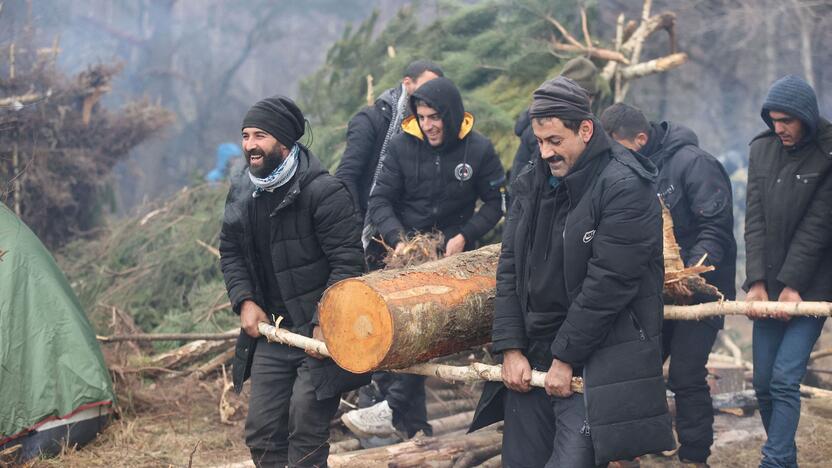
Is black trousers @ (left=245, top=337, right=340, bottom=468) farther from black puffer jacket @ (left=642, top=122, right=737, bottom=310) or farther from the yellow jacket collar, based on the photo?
black puffer jacket @ (left=642, top=122, right=737, bottom=310)

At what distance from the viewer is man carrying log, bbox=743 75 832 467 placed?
4754 mm

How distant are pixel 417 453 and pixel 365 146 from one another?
7.46 feet

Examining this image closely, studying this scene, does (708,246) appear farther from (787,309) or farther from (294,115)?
(294,115)

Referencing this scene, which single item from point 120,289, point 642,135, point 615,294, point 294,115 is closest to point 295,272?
point 294,115

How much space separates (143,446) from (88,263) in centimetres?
413

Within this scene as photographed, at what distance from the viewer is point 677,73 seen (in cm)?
1384

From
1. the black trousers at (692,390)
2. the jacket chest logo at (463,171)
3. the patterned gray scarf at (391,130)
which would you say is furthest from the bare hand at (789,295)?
the patterned gray scarf at (391,130)

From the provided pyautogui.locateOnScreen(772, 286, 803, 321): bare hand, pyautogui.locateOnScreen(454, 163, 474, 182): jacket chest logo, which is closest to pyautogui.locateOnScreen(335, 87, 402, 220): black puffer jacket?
pyautogui.locateOnScreen(454, 163, 474, 182): jacket chest logo

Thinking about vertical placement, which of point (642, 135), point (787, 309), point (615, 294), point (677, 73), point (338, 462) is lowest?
point (338, 462)

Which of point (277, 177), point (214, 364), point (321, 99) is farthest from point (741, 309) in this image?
point (321, 99)

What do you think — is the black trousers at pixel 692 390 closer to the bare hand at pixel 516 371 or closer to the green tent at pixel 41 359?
the bare hand at pixel 516 371

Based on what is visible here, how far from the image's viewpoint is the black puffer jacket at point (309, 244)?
4.60 metres

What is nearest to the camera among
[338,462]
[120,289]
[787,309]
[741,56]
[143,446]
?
[787,309]

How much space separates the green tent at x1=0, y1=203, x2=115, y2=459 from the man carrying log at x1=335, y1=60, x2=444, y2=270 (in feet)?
6.78
